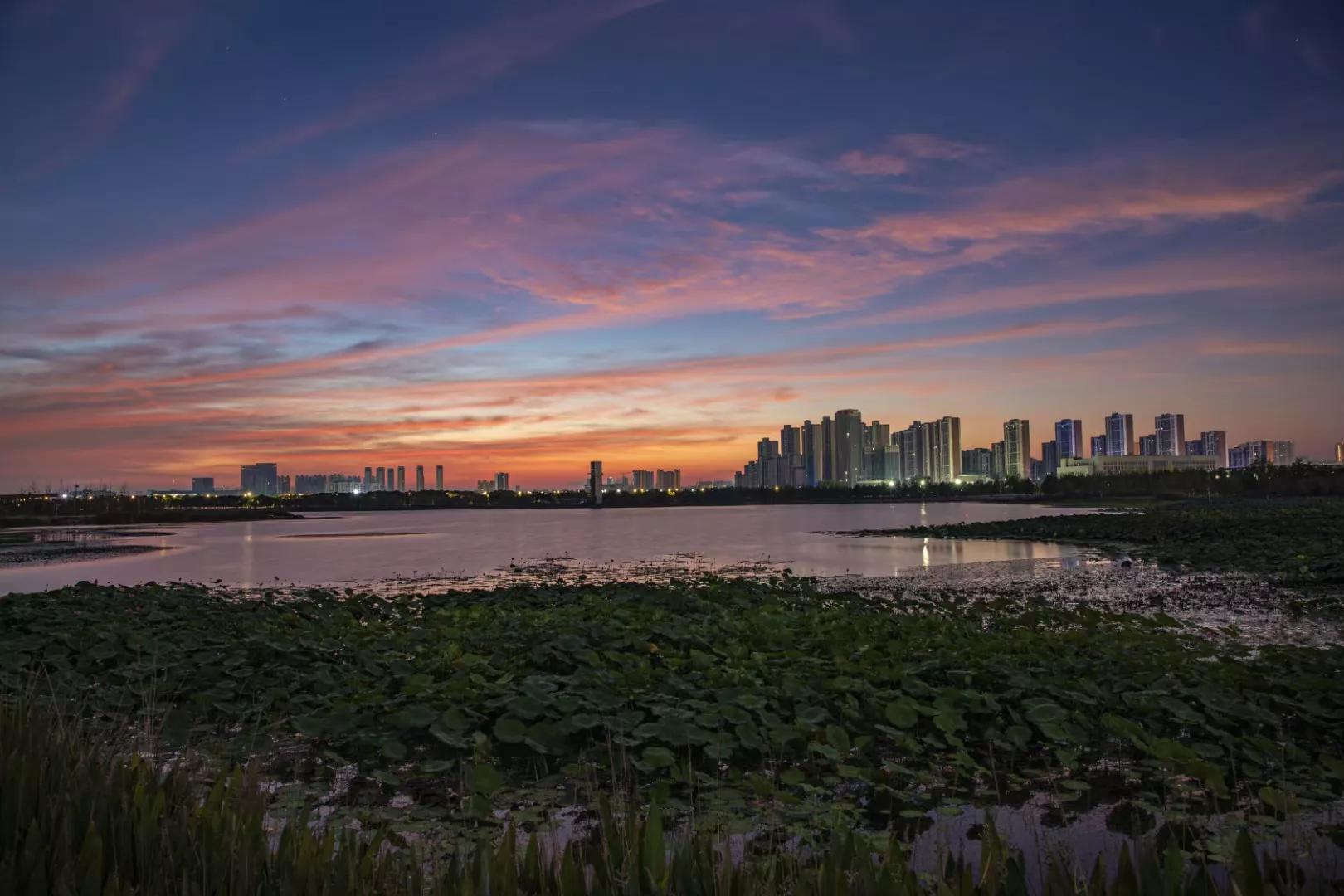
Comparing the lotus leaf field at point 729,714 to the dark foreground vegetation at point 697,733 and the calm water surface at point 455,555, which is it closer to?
the dark foreground vegetation at point 697,733

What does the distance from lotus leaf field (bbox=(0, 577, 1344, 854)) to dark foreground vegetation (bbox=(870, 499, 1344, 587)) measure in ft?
43.3

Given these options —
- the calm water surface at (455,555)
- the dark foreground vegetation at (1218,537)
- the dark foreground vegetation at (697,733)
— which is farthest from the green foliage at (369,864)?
the calm water surface at (455,555)

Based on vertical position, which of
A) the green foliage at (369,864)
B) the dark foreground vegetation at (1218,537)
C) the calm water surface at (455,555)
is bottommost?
the calm water surface at (455,555)

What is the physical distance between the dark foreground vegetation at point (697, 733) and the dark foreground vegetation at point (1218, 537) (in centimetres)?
1322

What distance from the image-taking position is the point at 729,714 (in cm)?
719

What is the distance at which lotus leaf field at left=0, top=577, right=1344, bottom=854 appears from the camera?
6219 mm

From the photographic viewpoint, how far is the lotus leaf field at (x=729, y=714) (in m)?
6.22

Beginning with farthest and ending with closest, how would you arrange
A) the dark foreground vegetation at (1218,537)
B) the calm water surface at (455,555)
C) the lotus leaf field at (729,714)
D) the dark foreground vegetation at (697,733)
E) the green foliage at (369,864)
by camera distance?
1. the calm water surface at (455,555)
2. the dark foreground vegetation at (1218,537)
3. the lotus leaf field at (729,714)
4. the dark foreground vegetation at (697,733)
5. the green foliage at (369,864)

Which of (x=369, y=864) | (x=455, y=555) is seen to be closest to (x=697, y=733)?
(x=369, y=864)

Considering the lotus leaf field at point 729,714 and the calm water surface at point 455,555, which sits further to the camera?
the calm water surface at point 455,555

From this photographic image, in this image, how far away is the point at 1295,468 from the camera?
110438mm

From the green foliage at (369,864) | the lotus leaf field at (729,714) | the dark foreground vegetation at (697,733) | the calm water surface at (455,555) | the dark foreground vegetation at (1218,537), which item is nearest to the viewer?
the green foliage at (369,864)

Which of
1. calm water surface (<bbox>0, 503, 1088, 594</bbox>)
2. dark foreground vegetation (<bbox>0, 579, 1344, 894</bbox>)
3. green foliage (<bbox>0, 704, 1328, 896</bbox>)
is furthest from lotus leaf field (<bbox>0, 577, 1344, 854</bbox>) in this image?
calm water surface (<bbox>0, 503, 1088, 594</bbox>)

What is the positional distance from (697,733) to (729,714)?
46 centimetres
